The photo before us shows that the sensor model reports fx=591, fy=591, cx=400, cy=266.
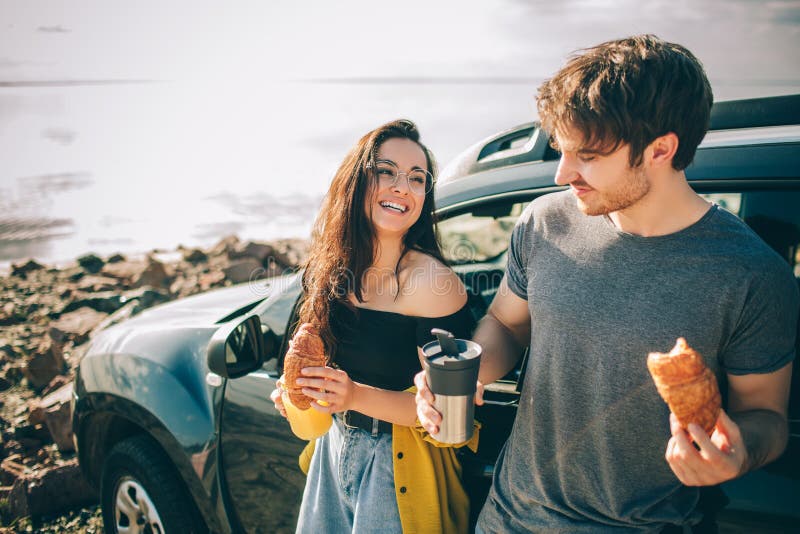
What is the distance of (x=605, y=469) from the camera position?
144 cm

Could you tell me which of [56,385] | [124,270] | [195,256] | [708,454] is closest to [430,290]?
[708,454]

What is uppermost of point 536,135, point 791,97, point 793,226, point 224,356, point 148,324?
point 791,97

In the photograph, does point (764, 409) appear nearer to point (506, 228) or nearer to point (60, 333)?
point (506, 228)

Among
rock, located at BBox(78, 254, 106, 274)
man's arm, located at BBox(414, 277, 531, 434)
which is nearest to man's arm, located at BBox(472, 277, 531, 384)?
man's arm, located at BBox(414, 277, 531, 434)

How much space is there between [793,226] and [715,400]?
2.41 ft

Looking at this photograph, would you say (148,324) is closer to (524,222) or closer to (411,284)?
(411,284)

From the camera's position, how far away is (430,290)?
1784 millimetres

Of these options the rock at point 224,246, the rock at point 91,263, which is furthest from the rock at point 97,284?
the rock at point 224,246

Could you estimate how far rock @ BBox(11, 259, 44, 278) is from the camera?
25.3 ft

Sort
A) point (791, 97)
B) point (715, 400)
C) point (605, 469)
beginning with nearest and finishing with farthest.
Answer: point (715, 400)
point (605, 469)
point (791, 97)

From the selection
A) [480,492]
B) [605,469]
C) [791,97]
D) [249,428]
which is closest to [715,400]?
[605,469]

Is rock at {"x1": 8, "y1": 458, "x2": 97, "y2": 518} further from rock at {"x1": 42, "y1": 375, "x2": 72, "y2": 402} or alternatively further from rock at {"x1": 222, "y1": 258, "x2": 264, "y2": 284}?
Result: rock at {"x1": 222, "y1": 258, "x2": 264, "y2": 284}

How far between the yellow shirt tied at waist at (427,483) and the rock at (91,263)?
7.40 m

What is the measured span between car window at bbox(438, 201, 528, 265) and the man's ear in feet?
2.22
